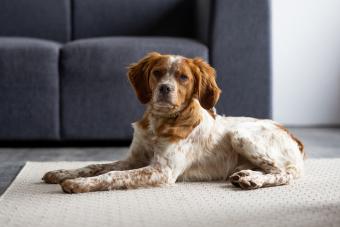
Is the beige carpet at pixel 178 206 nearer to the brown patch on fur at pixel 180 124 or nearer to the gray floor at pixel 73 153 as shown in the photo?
the brown patch on fur at pixel 180 124

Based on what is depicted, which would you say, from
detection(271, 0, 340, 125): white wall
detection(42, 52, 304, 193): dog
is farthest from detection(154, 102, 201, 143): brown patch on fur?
detection(271, 0, 340, 125): white wall

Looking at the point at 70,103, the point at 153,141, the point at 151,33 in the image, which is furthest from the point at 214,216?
the point at 151,33

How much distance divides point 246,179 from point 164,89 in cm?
49

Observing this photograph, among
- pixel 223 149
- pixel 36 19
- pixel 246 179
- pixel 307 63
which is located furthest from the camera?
pixel 307 63

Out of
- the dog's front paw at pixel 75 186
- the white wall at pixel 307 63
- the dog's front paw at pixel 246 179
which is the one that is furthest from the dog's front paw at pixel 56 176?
the white wall at pixel 307 63

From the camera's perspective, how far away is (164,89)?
2650mm

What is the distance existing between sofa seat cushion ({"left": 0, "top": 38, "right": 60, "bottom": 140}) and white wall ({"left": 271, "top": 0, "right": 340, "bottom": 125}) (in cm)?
189

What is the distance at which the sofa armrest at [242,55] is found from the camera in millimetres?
3994

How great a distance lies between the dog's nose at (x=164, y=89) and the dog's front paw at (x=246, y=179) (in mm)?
444

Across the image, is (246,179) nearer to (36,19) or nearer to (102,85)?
(102,85)

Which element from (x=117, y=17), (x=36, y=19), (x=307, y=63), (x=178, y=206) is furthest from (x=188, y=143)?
(x=307, y=63)

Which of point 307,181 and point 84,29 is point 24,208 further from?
point 84,29

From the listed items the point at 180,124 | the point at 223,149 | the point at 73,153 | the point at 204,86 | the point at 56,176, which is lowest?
the point at 73,153

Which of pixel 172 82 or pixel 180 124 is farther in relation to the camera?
pixel 180 124
